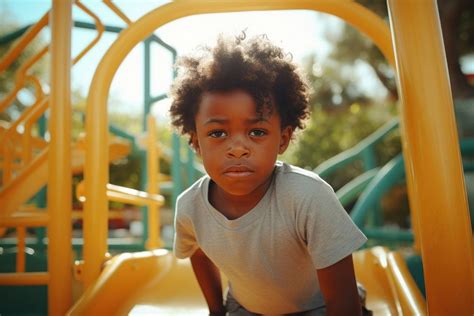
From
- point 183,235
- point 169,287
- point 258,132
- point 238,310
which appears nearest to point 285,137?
point 258,132

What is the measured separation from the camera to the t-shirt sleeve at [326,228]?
89 centimetres

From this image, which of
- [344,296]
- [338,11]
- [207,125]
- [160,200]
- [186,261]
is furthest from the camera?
[160,200]

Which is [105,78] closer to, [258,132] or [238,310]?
[258,132]

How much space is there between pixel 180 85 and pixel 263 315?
0.64 m

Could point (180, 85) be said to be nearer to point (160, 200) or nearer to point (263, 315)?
point (263, 315)

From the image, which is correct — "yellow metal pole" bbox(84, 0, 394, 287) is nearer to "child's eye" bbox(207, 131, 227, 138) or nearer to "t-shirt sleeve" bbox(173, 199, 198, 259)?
"t-shirt sleeve" bbox(173, 199, 198, 259)

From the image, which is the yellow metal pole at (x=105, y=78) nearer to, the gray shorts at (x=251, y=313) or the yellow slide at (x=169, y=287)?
the yellow slide at (x=169, y=287)

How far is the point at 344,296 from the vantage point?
0.90 metres

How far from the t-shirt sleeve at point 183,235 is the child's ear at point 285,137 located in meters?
0.31

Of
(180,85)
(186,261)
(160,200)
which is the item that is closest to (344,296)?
(180,85)

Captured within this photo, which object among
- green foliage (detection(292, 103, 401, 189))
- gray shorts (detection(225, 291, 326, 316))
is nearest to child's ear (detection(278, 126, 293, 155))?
gray shorts (detection(225, 291, 326, 316))

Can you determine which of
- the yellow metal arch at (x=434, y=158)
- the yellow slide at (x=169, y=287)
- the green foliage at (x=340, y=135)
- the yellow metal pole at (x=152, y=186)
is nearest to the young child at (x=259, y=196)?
the yellow metal arch at (x=434, y=158)

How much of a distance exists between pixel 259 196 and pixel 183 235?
0.28 m

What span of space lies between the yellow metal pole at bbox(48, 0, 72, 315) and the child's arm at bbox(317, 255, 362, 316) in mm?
702
